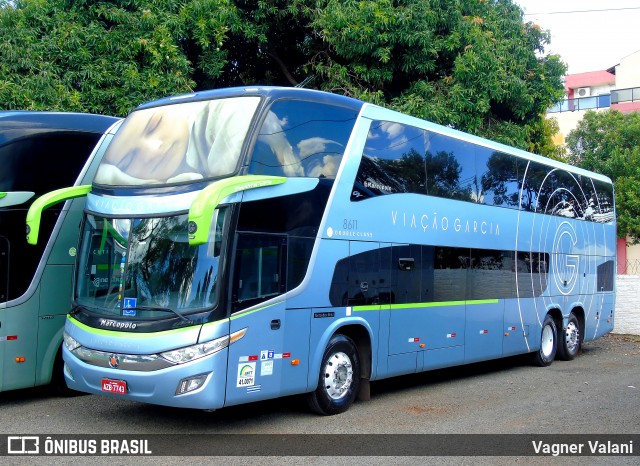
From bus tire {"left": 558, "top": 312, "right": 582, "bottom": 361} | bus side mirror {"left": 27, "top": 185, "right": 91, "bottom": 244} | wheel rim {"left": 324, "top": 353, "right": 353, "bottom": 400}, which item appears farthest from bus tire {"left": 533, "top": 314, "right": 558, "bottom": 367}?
bus side mirror {"left": 27, "top": 185, "right": 91, "bottom": 244}

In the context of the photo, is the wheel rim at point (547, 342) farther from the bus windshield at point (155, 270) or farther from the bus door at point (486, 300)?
the bus windshield at point (155, 270)

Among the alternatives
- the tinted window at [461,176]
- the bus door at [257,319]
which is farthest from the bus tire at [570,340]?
the bus door at [257,319]

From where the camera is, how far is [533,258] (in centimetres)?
1435

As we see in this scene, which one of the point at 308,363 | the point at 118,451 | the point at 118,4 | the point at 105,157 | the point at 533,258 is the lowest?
the point at 118,451

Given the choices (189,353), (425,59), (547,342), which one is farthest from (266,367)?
(425,59)

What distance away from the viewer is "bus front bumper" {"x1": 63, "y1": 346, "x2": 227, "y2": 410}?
7.61 metres

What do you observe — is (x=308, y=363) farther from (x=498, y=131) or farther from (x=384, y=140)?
(x=498, y=131)

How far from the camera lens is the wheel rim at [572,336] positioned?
52.5 feet

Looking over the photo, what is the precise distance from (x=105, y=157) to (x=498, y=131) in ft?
36.9

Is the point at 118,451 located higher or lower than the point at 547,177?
lower

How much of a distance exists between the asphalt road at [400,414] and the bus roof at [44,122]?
3713 millimetres

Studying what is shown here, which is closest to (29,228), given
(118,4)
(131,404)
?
(131,404)

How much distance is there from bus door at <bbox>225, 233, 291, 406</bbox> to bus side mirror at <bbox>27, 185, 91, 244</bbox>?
2.51m

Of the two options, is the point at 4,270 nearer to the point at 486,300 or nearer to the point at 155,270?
the point at 155,270
